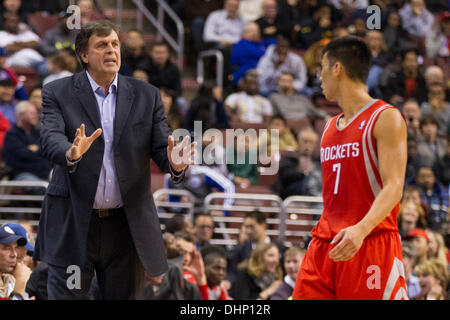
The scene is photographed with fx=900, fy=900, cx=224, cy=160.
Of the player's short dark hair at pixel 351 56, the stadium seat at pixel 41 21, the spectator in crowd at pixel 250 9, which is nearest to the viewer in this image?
the player's short dark hair at pixel 351 56

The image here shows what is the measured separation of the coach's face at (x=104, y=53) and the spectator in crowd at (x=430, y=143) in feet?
25.7

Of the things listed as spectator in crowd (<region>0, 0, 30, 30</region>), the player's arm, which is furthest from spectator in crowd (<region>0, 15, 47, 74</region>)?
the player's arm

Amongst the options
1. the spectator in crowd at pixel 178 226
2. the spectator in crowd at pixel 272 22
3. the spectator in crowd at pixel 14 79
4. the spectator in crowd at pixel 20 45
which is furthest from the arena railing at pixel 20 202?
the spectator in crowd at pixel 272 22

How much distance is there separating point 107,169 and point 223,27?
384 inches

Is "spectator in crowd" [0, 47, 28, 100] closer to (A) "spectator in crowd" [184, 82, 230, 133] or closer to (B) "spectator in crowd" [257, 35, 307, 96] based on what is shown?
(A) "spectator in crowd" [184, 82, 230, 133]

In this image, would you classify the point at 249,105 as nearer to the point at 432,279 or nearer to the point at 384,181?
the point at 432,279

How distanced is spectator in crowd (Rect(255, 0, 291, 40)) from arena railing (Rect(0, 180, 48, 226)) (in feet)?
20.5

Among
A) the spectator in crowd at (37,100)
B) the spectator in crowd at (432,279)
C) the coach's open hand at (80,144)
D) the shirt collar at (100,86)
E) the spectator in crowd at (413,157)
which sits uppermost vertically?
the spectator in crowd at (37,100)

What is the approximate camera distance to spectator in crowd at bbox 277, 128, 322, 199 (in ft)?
35.7

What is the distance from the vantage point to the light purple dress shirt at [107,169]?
5047mm

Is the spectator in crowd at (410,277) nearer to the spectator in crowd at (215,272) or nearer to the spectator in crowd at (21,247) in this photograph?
the spectator in crowd at (215,272)

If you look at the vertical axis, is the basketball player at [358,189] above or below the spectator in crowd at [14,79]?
below
